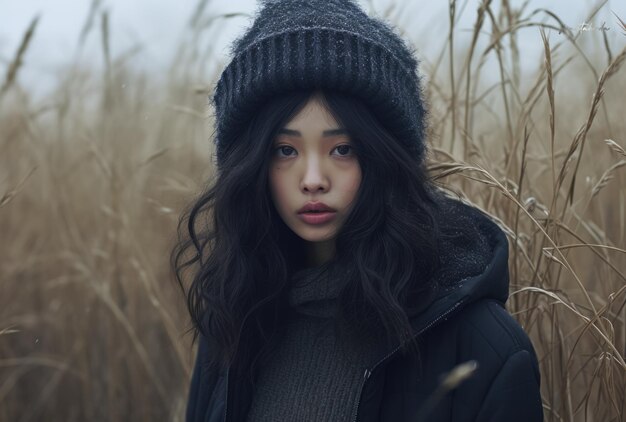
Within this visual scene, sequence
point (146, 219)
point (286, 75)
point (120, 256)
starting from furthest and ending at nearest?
point (146, 219) < point (120, 256) < point (286, 75)

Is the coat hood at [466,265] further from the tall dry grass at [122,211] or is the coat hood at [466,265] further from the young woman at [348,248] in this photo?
the tall dry grass at [122,211]

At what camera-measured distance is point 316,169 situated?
120 cm

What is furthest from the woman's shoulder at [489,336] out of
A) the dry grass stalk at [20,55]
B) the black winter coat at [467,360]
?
the dry grass stalk at [20,55]

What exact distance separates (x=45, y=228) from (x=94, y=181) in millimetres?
270

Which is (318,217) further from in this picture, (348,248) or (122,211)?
(122,211)

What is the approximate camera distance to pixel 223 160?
139 centimetres

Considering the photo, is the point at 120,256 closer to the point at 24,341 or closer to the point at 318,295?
the point at 24,341

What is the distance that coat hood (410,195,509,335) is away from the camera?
1164mm

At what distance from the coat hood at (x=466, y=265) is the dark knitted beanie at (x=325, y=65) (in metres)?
0.13

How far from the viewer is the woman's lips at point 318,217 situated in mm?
1229

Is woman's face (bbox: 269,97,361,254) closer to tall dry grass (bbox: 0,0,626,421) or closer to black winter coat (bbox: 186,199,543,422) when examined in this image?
black winter coat (bbox: 186,199,543,422)

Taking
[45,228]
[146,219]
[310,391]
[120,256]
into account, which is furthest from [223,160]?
[45,228]

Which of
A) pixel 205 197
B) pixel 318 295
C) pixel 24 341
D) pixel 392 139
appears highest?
pixel 392 139

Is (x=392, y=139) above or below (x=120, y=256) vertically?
above
